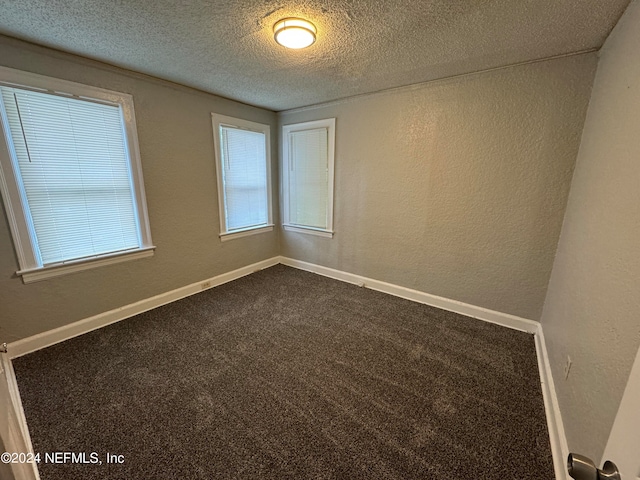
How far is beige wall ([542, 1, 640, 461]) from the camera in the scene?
3.38 ft

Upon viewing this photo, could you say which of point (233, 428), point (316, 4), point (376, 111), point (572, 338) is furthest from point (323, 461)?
point (376, 111)

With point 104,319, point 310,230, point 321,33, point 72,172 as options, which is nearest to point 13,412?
point 104,319

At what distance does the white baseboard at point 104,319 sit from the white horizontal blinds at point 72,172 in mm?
594

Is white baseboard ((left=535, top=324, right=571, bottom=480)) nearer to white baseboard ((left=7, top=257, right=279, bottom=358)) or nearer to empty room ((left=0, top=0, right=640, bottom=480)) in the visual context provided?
empty room ((left=0, top=0, right=640, bottom=480))

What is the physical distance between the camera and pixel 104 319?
2.50 metres

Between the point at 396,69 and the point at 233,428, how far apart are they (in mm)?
2912

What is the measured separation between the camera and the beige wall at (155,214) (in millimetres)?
2029

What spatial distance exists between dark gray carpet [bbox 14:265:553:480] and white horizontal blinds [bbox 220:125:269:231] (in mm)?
1467

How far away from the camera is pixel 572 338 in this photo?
1.51 m

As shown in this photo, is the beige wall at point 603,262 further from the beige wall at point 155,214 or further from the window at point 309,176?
the beige wall at point 155,214

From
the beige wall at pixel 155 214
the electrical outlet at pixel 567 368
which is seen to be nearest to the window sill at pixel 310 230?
the beige wall at pixel 155 214

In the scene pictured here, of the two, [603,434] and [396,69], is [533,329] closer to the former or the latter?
[603,434]

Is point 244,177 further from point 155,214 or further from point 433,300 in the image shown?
point 433,300

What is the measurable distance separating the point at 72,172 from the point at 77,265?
2.59 feet
